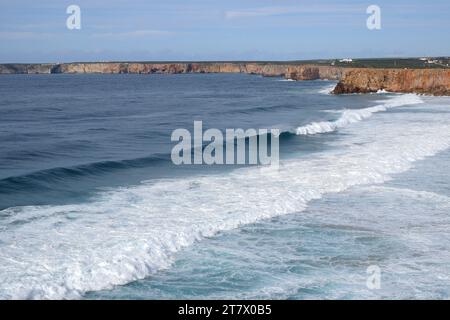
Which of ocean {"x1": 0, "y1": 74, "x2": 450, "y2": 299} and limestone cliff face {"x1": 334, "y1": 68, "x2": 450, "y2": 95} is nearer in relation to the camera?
ocean {"x1": 0, "y1": 74, "x2": 450, "y2": 299}

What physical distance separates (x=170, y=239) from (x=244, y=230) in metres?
1.85

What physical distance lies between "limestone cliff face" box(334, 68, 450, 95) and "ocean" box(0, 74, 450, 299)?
48949mm

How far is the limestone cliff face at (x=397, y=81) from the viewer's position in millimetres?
72812

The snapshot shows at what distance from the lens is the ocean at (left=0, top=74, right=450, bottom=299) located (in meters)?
9.83

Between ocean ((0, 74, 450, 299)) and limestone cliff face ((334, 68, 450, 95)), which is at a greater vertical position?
limestone cliff face ((334, 68, 450, 95))

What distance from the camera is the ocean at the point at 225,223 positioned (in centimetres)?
983

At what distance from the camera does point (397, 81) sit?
7925 cm

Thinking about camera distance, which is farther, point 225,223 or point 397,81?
point 397,81

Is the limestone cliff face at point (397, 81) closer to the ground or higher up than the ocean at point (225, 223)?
higher up

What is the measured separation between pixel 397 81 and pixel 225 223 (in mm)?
70395

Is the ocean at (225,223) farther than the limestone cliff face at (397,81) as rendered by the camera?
No

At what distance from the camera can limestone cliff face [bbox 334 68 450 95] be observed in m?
72.8

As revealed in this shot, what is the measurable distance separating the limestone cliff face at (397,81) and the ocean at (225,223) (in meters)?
48.9
